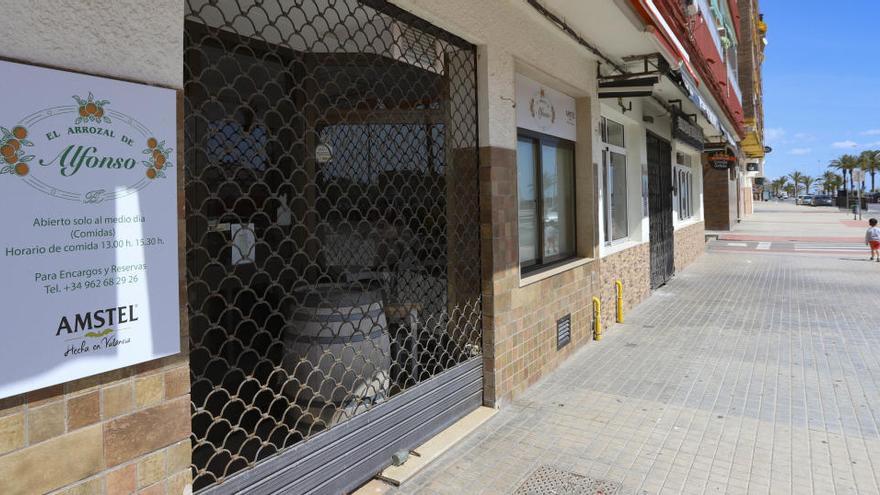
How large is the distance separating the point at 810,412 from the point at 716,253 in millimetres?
13886

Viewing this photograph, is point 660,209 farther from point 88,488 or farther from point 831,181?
point 831,181

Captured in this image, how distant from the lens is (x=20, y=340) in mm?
1642

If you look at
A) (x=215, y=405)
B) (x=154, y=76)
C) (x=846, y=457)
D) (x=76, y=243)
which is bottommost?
(x=846, y=457)

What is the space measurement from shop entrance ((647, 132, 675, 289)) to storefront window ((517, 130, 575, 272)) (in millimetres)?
3544

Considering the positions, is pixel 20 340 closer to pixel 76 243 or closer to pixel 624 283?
pixel 76 243

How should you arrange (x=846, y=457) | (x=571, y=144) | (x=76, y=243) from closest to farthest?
(x=76, y=243) < (x=846, y=457) < (x=571, y=144)

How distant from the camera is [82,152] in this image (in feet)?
5.81

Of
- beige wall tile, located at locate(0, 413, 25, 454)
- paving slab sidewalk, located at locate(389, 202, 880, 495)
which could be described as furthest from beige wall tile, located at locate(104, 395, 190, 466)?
paving slab sidewalk, located at locate(389, 202, 880, 495)

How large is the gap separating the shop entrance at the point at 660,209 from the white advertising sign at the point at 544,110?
3.85m

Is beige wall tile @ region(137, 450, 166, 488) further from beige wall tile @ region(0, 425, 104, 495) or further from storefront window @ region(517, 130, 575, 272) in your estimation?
storefront window @ region(517, 130, 575, 272)

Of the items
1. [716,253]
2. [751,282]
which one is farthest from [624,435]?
[716,253]

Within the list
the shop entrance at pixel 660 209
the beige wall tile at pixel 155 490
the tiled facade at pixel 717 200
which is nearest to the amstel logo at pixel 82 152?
the beige wall tile at pixel 155 490

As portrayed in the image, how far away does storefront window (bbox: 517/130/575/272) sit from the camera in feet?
17.5

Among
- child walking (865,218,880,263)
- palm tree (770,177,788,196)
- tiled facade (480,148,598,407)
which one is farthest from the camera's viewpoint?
palm tree (770,177,788,196)
